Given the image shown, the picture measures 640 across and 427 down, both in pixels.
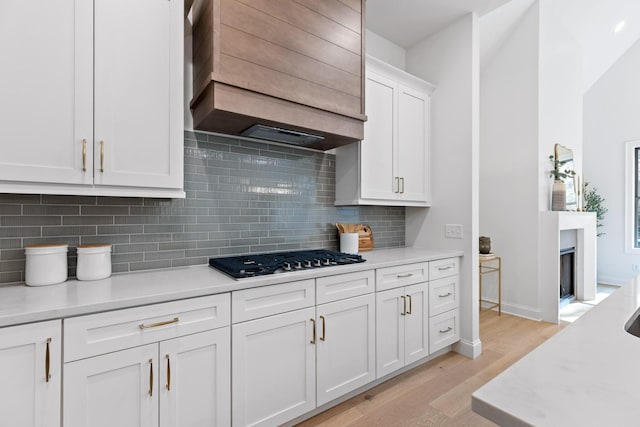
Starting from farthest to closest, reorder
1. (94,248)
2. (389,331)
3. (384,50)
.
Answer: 1. (384,50)
2. (389,331)
3. (94,248)

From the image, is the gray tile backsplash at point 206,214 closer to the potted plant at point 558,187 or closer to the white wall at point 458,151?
the white wall at point 458,151

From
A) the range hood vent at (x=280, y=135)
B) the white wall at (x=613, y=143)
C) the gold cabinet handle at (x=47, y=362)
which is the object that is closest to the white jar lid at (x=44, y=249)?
the gold cabinet handle at (x=47, y=362)

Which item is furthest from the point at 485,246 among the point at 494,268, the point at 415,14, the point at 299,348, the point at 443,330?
the point at 299,348

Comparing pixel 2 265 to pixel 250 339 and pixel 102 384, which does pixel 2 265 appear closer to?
pixel 102 384

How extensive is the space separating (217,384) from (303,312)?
0.55 meters

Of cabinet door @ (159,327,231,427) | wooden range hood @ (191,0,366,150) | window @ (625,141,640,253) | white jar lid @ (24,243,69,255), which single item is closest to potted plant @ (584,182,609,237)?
window @ (625,141,640,253)

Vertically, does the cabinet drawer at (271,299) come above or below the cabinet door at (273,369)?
above

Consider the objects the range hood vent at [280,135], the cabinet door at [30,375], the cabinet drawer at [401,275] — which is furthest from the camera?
the cabinet drawer at [401,275]

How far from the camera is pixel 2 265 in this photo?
1483mm

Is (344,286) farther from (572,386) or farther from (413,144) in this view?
(413,144)

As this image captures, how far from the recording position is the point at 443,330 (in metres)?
2.63

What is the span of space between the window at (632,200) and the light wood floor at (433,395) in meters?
4.09

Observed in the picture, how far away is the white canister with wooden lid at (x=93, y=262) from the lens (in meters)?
1.55

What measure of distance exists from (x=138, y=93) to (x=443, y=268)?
96.1 inches
